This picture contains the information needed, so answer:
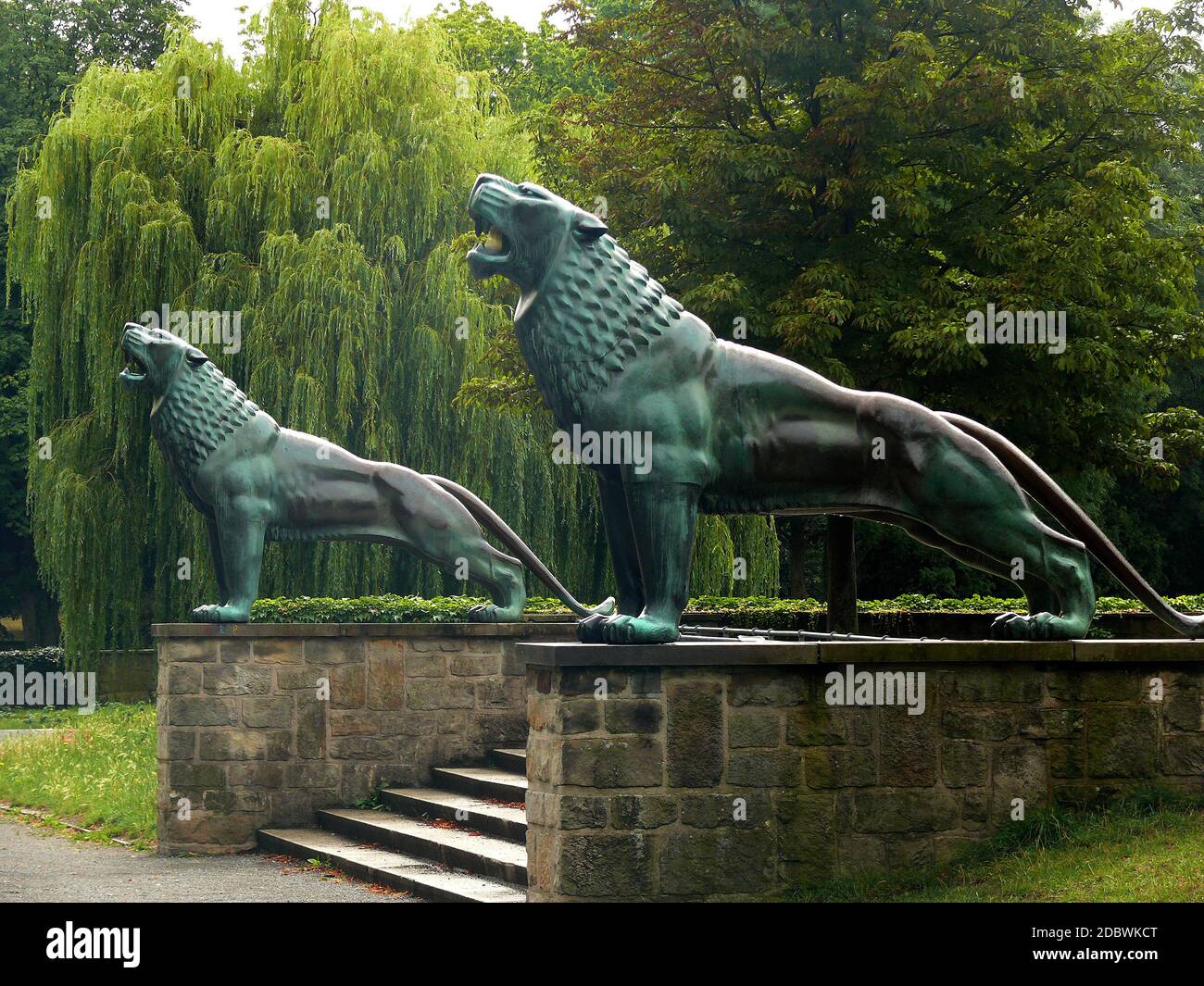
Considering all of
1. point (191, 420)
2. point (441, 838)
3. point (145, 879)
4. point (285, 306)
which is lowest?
point (145, 879)

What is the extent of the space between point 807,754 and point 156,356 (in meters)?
5.91

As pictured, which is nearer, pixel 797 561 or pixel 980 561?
pixel 980 561

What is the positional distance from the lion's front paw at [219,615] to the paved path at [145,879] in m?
1.60

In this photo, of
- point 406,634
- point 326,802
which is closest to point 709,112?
point 406,634

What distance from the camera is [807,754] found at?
6762 millimetres

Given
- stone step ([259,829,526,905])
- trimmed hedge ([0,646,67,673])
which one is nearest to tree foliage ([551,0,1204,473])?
stone step ([259,829,526,905])

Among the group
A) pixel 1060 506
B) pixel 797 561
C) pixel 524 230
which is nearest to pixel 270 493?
pixel 524 230

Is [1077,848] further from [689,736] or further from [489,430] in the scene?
[489,430]

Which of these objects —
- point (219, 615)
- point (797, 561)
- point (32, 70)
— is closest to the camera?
point (219, 615)

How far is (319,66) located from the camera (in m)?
19.5

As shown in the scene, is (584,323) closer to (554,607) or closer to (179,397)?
(179,397)

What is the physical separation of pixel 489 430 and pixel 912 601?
5373 millimetres

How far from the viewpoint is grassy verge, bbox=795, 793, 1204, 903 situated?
6203 millimetres

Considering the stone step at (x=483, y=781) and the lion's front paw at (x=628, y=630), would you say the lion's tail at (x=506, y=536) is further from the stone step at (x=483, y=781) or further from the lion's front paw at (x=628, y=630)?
the lion's front paw at (x=628, y=630)
